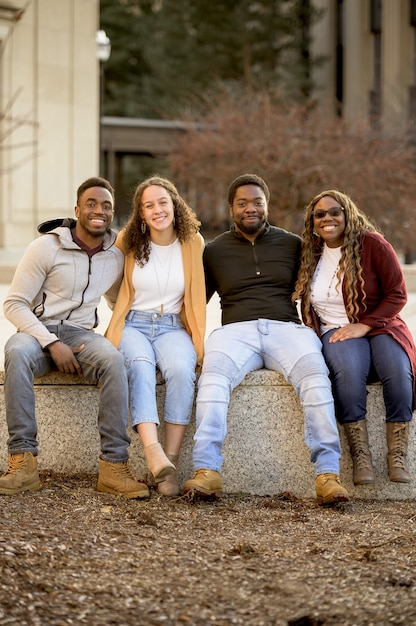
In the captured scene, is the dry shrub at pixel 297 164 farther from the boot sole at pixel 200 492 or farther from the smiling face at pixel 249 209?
the boot sole at pixel 200 492

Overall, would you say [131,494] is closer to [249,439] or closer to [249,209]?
[249,439]

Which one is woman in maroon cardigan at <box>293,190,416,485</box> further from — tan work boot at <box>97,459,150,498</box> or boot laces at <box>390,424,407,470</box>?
tan work boot at <box>97,459,150,498</box>

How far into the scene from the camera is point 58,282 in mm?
5559

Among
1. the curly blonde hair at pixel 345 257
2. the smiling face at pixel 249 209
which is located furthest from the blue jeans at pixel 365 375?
the smiling face at pixel 249 209

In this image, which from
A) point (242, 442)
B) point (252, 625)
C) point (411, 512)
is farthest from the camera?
point (242, 442)

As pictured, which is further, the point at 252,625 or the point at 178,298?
the point at 178,298

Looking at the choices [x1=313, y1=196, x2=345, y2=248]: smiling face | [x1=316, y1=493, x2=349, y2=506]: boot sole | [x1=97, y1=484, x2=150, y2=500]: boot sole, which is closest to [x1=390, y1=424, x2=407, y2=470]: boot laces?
[x1=316, y1=493, x2=349, y2=506]: boot sole

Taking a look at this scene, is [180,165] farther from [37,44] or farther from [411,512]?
[411,512]

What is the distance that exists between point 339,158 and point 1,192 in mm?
6820

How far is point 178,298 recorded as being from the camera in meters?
5.75

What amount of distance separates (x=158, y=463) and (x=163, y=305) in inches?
38.5

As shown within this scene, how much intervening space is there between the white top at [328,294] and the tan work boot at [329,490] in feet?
3.02

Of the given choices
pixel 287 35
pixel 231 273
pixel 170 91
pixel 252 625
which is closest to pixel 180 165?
pixel 231 273

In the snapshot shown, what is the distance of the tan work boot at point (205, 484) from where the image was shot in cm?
514
